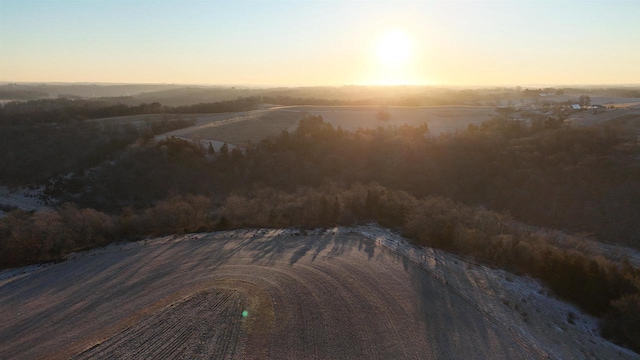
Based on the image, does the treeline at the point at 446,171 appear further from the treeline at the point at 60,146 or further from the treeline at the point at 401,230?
the treeline at the point at 401,230

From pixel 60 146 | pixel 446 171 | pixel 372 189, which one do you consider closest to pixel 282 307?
pixel 372 189

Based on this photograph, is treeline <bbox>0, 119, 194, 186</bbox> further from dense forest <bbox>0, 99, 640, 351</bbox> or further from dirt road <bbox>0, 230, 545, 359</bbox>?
dirt road <bbox>0, 230, 545, 359</bbox>

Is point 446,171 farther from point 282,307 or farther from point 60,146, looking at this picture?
point 60,146

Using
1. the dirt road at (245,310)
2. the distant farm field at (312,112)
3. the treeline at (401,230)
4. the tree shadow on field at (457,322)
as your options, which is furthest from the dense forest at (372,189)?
the distant farm field at (312,112)

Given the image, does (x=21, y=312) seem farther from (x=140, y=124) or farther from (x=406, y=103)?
(x=406, y=103)

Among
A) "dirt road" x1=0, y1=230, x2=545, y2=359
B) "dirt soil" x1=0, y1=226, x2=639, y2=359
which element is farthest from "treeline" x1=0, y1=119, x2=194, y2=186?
"dirt road" x1=0, y1=230, x2=545, y2=359

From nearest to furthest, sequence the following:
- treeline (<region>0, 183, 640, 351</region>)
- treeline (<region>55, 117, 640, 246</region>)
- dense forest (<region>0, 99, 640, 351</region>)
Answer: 1. treeline (<region>0, 183, 640, 351</region>)
2. dense forest (<region>0, 99, 640, 351</region>)
3. treeline (<region>55, 117, 640, 246</region>)
